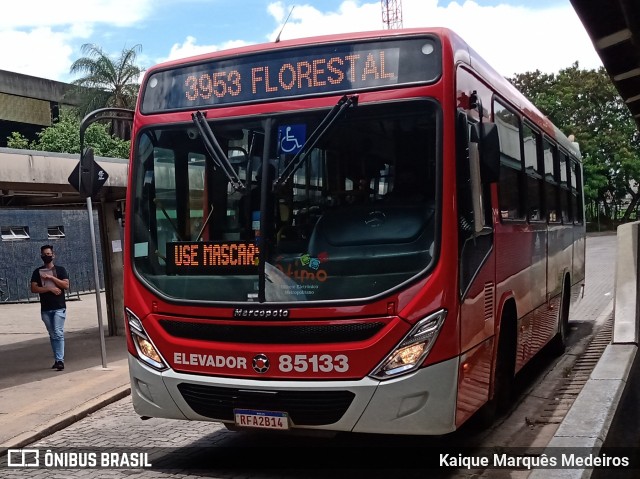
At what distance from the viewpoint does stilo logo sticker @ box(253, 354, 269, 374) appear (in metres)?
5.20

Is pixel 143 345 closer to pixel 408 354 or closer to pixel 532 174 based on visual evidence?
pixel 408 354

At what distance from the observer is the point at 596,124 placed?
52.9 metres

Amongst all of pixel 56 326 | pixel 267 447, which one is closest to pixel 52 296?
pixel 56 326

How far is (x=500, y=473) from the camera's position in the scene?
563cm

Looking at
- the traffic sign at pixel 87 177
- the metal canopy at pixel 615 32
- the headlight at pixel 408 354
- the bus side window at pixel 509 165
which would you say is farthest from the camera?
the metal canopy at pixel 615 32

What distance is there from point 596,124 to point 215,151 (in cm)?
5164

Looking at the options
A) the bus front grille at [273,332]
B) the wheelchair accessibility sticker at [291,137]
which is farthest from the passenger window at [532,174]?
the bus front grille at [273,332]

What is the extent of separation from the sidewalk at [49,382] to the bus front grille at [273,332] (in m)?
2.60

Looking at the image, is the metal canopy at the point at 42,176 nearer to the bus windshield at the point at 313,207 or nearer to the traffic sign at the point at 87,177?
the traffic sign at the point at 87,177

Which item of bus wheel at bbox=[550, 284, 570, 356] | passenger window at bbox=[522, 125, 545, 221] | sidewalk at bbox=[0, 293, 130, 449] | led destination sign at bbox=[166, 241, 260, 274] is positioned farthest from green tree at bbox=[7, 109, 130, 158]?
led destination sign at bbox=[166, 241, 260, 274]

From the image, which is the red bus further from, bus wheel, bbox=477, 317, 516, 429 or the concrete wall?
the concrete wall

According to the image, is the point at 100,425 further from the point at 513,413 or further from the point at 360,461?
the point at 513,413

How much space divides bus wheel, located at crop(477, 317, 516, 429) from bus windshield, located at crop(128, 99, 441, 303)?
1875mm

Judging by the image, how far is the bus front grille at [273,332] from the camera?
504 cm
